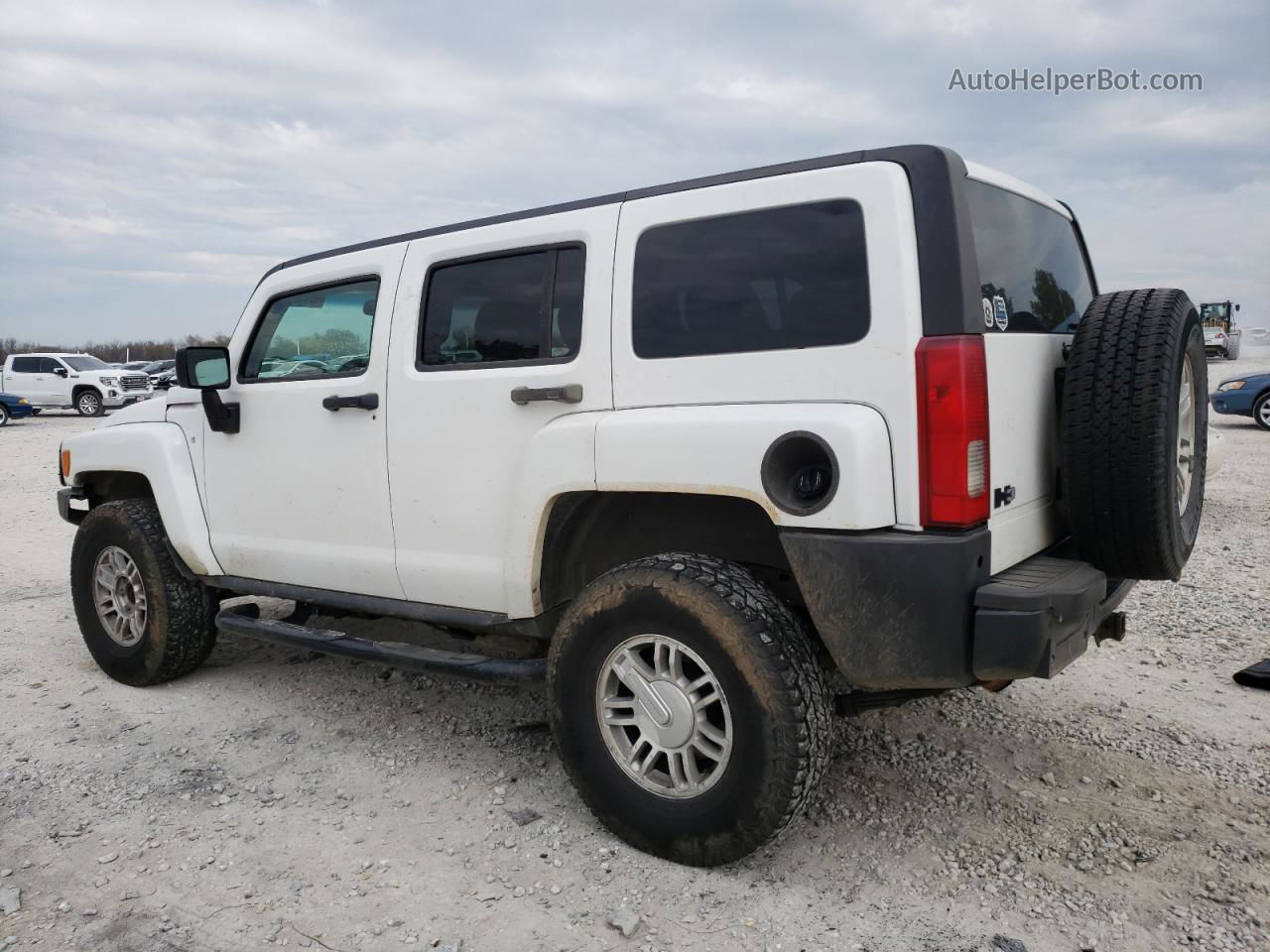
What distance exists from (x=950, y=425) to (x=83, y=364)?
1142 inches

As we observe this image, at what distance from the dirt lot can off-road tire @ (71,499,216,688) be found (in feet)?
0.43

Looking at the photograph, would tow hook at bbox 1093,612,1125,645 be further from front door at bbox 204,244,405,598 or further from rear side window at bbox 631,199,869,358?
front door at bbox 204,244,405,598

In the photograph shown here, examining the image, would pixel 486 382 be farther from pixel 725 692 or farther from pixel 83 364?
pixel 83 364

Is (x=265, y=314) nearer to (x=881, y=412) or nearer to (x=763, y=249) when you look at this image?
(x=763, y=249)

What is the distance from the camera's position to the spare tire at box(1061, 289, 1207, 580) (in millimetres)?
2742

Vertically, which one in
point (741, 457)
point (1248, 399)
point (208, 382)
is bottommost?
point (1248, 399)

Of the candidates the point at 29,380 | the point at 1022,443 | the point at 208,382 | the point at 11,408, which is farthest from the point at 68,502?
the point at 29,380

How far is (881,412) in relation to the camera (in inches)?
103

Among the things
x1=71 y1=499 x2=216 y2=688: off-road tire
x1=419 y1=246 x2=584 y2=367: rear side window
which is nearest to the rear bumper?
x1=419 y1=246 x2=584 y2=367: rear side window

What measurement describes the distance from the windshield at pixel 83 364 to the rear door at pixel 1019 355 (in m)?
27.9

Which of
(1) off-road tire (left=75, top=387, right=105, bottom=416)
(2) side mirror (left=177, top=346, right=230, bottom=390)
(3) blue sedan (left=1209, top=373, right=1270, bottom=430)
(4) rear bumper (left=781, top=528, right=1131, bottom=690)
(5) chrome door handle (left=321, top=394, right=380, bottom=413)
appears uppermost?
(2) side mirror (left=177, top=346, right=230, bottom=390)

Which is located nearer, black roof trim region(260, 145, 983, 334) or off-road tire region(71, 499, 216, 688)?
black roof trim region(260, 145, 983, 334)

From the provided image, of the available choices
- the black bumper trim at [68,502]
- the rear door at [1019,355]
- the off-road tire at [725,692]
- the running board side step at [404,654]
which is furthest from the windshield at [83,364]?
the rear door at [1019,355]

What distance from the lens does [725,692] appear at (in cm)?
281
